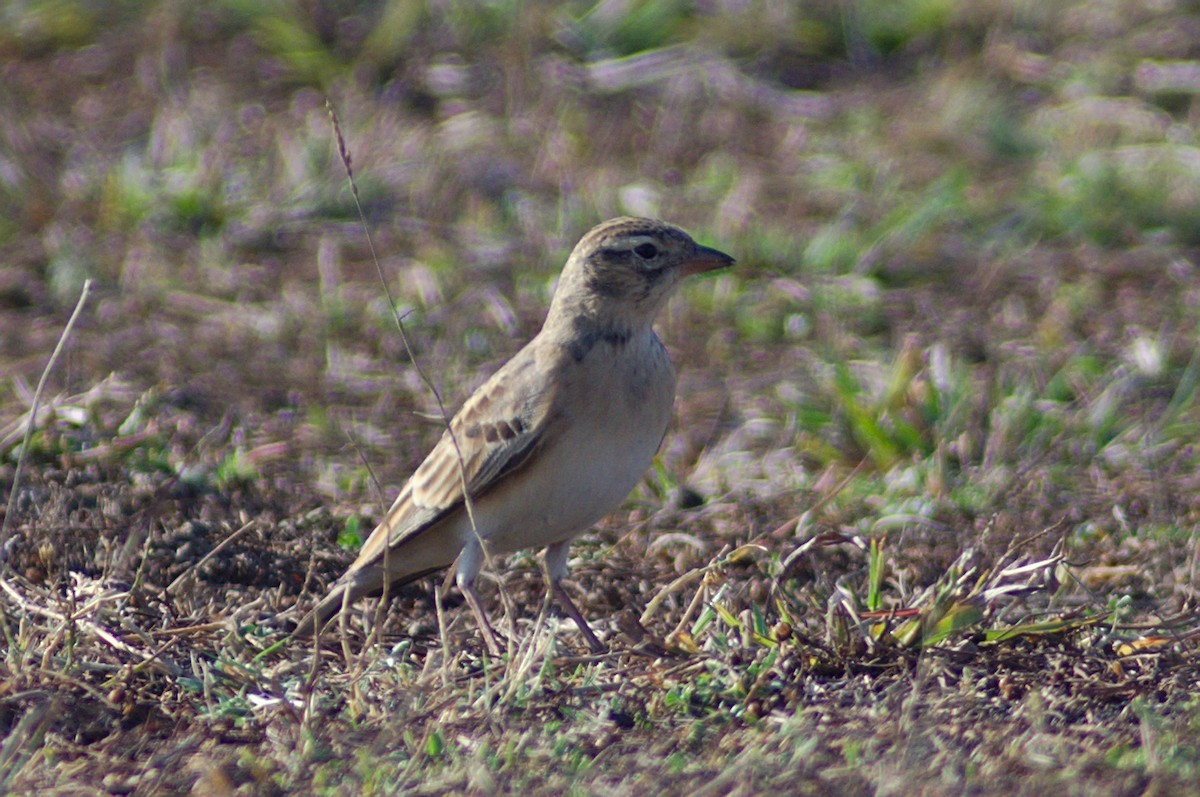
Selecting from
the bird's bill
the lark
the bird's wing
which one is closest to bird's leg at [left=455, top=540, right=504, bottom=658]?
the lark

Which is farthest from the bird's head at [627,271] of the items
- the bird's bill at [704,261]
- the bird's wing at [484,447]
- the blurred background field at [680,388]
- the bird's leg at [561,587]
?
the blurred background field at [680,388]

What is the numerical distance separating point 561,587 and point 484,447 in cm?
67

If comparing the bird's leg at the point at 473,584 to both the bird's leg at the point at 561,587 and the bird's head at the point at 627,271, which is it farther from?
the bird's head at the point at 627,271

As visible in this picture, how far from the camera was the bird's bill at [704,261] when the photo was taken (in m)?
5.92

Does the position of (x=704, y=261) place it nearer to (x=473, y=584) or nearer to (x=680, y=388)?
(x=473, y=584)

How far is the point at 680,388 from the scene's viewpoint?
318 inches

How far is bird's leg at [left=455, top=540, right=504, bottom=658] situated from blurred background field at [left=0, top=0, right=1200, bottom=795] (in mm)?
185

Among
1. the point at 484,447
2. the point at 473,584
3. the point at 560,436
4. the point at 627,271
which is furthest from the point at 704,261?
the point at 473,584

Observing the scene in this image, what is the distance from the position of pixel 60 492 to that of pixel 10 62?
6074 millimetres

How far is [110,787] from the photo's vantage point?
4.25 meters

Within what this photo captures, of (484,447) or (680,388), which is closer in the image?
(484,447)

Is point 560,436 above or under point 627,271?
under

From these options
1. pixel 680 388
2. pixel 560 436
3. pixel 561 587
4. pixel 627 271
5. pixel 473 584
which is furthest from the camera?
pixel 680 388

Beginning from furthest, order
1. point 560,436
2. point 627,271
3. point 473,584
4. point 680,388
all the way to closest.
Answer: point 680,388 < point 627,271 < point 473,584 < point 560,436
